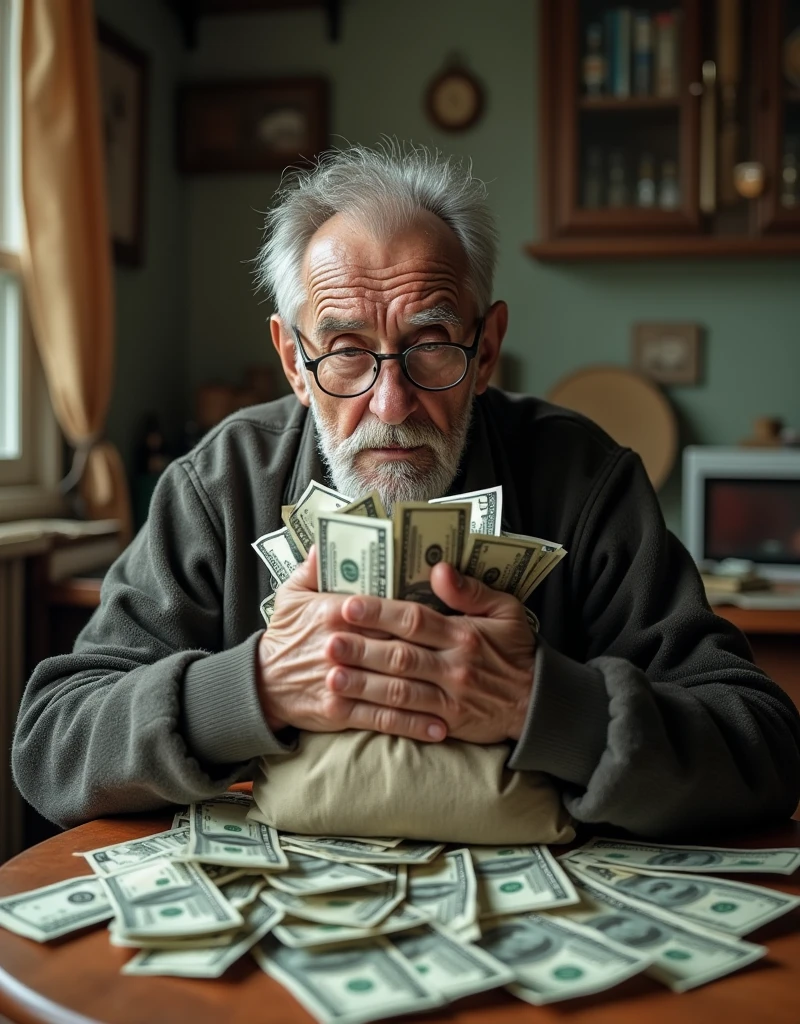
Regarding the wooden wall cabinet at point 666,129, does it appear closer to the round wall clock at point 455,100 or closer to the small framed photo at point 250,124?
the round wall clock at point 455,100

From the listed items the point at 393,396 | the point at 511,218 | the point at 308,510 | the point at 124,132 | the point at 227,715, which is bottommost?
the point at 227,715

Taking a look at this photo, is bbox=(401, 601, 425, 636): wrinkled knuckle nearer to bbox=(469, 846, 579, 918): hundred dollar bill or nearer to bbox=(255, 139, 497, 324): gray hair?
bbox=(469, 846, 579, 918): hundred dollar bill

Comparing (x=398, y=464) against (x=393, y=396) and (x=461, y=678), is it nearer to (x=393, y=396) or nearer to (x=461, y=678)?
(x=393, y=396)

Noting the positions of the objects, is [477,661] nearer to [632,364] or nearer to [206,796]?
[206,796]

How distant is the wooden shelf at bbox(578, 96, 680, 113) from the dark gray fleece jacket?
2549mm

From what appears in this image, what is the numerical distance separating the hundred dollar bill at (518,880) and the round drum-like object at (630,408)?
314cm

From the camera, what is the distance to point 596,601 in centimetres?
149

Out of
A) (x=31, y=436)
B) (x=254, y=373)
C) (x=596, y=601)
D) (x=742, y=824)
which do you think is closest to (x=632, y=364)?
(x=254, y=373)

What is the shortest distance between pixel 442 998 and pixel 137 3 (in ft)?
13.1

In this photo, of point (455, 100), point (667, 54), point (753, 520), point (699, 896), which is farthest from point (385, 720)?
point (455, 100)

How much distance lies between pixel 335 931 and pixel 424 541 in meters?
0.39

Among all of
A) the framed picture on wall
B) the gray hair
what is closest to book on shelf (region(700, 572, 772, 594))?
the gray hair

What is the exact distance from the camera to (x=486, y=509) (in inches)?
48.7

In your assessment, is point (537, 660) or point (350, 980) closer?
point (350, 980)
